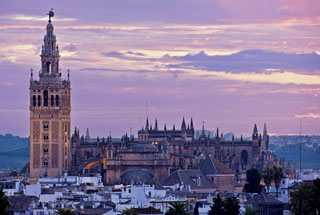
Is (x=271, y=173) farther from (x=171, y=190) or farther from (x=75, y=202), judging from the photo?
(x=75, y=202)

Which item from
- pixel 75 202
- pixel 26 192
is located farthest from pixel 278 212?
pixel 26 192

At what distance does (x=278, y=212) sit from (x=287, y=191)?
19205 millimetres

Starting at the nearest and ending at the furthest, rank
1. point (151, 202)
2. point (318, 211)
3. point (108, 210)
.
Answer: point (318, 211), point (108, 210), point (151, 202)

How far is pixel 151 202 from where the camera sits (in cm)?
17312

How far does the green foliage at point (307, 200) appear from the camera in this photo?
138 metres

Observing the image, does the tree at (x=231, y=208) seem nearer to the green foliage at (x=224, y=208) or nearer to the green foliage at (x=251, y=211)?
the green foliage at (x=224, y=208)

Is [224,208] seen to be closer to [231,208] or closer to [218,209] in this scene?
[231,208]

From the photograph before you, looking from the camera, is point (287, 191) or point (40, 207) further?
point (287, 191)

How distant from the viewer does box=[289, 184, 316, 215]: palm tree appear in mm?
144762

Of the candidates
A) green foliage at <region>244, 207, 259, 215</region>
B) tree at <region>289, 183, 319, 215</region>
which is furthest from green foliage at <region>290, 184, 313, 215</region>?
green foliage at <region>244, 207, 259, 215</region>

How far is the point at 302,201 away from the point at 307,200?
2.15 metres

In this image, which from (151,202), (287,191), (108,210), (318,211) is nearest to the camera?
(318,211)

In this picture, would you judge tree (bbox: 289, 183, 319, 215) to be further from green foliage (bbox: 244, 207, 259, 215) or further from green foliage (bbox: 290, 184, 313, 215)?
green foliage (bbox: 244, 207, 259, 215)

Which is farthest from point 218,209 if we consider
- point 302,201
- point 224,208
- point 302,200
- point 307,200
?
point 307,200
